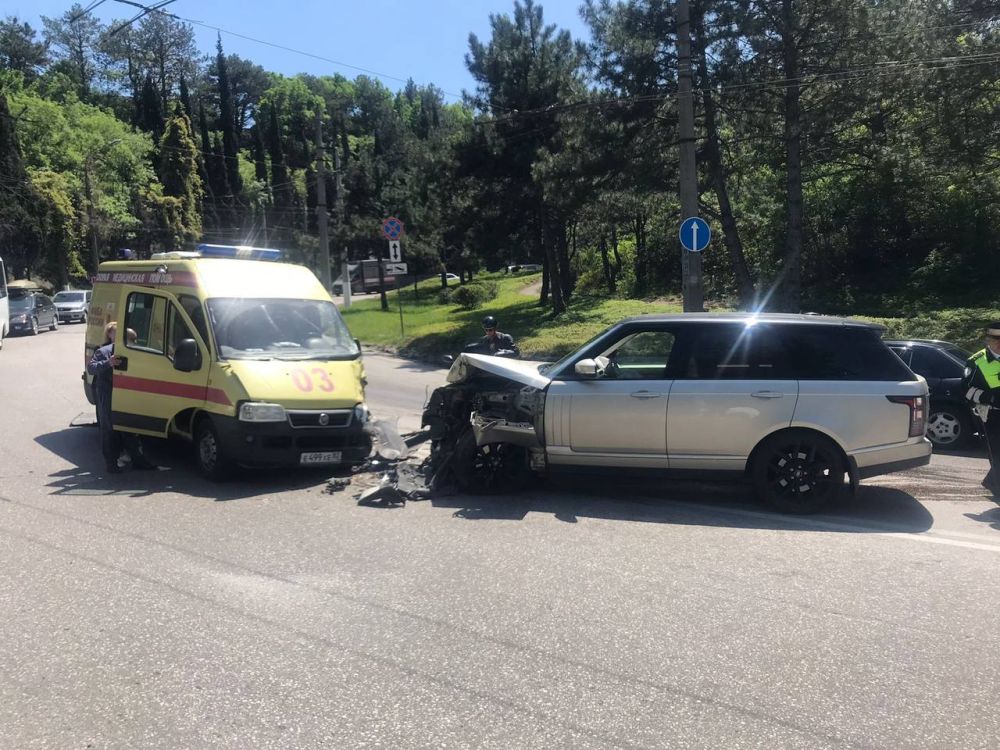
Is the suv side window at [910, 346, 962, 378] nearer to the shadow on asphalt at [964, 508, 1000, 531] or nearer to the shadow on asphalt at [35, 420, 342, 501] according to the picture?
the shadow on asphalt at [964, 508, 1000, 531]

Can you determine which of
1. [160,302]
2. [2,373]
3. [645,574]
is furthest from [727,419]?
[2,373]

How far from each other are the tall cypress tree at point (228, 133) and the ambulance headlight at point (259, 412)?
84.6m

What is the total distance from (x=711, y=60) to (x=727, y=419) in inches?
538

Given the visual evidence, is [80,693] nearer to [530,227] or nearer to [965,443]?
[965,443]

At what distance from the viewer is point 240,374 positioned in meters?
8.15

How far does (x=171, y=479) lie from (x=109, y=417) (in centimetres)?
107

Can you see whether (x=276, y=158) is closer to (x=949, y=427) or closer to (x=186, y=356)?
(x=186, y=356)

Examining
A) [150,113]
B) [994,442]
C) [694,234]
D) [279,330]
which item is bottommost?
[994,442]

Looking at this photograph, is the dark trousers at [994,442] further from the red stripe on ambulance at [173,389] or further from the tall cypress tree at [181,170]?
the tall cypress tree at [181,170]

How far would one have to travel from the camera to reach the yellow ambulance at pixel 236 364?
26.4ft

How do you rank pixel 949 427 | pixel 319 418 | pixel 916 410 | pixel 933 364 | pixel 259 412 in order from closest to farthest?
pixel 916 410
pixel 259 412
pixel 319 418
pixel 949 427
pixel 933 364

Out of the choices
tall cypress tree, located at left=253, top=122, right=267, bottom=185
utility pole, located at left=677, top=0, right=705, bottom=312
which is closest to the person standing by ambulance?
utility pole, located at left=677, top=0, right=705, bottom=312

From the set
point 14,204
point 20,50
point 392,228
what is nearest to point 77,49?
point 20,50

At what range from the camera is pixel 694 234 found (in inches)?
553
